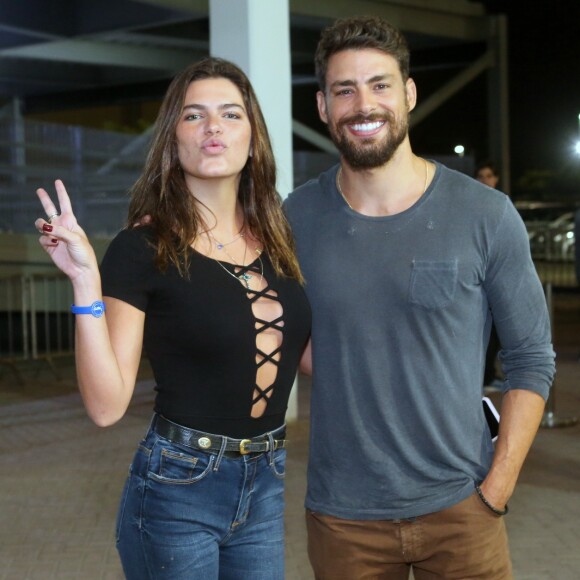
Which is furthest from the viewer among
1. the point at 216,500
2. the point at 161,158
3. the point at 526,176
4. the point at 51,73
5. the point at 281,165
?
the point at 526,176

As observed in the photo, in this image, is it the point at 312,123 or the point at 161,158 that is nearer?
the point at 161,158

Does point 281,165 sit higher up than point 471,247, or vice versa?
point 281,165

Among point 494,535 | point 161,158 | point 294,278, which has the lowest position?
point 494,535

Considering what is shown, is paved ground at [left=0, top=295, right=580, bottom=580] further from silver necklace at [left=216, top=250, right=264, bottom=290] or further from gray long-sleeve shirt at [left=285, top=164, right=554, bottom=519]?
silver necklace at [left=216, top=250, right=264, bottom=290]

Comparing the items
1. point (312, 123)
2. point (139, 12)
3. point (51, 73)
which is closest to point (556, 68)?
point (312, 123)

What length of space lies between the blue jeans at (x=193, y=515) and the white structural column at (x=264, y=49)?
586cm

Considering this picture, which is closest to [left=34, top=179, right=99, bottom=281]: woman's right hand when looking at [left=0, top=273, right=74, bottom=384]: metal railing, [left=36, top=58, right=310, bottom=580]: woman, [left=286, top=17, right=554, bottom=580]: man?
[left=36, top=58, right=310, bottom=580]: woman

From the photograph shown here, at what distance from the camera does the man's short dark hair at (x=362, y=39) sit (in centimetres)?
301

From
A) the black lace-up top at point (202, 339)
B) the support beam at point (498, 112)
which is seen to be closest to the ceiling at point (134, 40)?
the support beam at point (498, 112)

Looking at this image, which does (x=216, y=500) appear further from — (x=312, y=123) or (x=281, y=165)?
(x=312, y=123)

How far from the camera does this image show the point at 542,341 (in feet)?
10.0

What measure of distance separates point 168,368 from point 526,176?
1567 inches

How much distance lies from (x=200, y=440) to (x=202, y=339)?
0.26m

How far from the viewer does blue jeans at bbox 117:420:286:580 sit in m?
2.70
